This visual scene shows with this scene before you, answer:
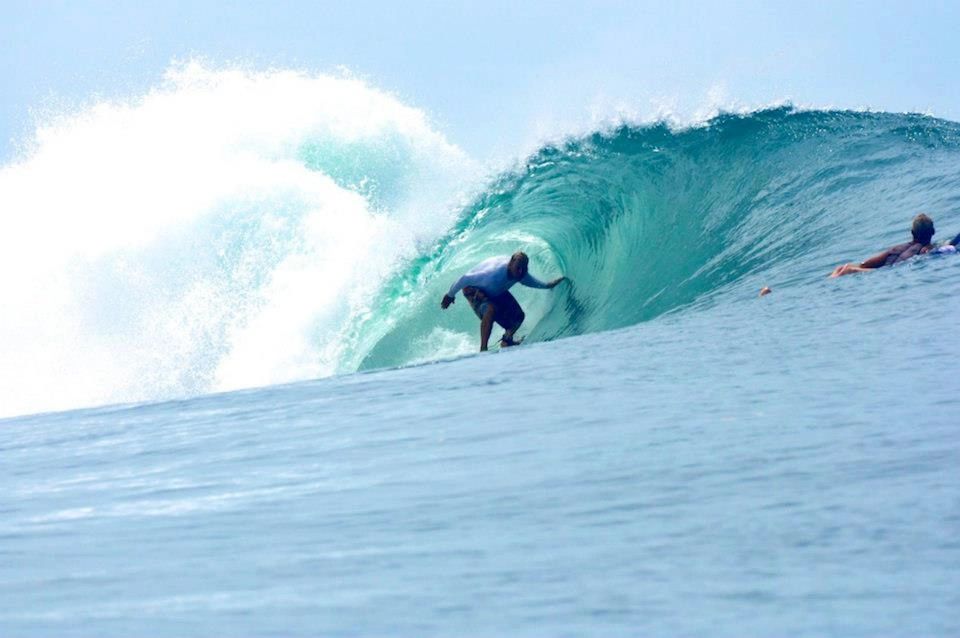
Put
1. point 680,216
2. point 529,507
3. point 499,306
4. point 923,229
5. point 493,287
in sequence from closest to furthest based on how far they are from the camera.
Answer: point 529,507, point 923,229, point 493,287, point 499,306, point 680,216

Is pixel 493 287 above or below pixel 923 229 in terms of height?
above

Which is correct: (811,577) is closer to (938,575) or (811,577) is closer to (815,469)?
(938,575)

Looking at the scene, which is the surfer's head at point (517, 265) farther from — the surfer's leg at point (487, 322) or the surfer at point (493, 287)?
the surfer's leg at point (487, 322)

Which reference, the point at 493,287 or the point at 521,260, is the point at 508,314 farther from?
the point at 521,260

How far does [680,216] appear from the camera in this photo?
529 inches

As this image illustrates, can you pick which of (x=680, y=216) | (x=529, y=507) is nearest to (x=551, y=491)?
(x=529, y=507)

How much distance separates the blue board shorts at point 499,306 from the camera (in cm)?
1037

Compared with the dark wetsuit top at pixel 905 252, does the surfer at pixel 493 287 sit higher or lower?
higher

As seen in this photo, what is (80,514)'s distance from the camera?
373 centimetres

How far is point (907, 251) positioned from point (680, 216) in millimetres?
4302

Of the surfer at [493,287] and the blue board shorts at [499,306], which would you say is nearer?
the surfer at [493,287]

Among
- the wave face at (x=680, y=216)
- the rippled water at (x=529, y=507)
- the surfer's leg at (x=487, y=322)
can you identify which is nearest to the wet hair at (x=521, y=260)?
the surfer's leg at (x=487, y=322)

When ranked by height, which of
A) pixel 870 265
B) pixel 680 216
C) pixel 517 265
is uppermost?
pixel 680 216

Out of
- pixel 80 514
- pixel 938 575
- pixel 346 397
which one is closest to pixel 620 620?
pixel 938 575
